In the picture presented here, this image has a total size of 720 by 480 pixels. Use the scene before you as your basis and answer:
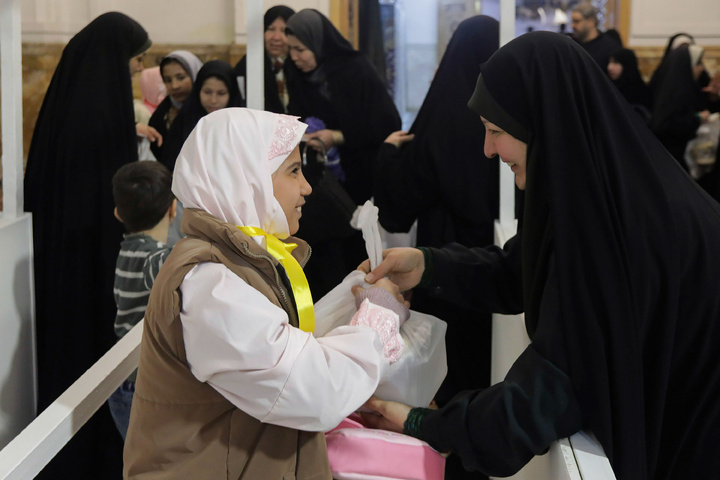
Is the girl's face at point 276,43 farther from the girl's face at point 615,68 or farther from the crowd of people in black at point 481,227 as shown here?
the girl's face at point 615,68

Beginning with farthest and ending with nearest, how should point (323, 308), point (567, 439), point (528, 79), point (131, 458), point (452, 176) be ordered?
point (452, 176)
point (323, 308)
point (131, 458)
point (528, 79)
point (567, 439)

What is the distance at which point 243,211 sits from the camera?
175 centimetres

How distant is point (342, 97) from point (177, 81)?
0.93 meters

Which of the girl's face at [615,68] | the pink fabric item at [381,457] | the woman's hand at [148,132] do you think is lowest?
the pink fabric item at [381,457]

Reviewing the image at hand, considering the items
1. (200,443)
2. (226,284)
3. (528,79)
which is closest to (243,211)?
(226,284)

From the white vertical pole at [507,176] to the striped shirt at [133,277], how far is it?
4.23ft

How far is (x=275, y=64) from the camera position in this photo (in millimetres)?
4223

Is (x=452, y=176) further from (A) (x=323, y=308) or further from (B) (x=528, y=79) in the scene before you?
(B) (x=528, y=79)

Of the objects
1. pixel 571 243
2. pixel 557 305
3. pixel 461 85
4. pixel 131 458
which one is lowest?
pixel 131 458

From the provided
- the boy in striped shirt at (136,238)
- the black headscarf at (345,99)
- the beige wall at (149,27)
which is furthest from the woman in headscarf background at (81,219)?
the beige wall at (149,27)

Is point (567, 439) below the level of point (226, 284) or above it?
below

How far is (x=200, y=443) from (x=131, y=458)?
6.7 inches

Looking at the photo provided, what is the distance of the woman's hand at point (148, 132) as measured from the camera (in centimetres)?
400

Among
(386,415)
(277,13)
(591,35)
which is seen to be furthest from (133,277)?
(591,35)
